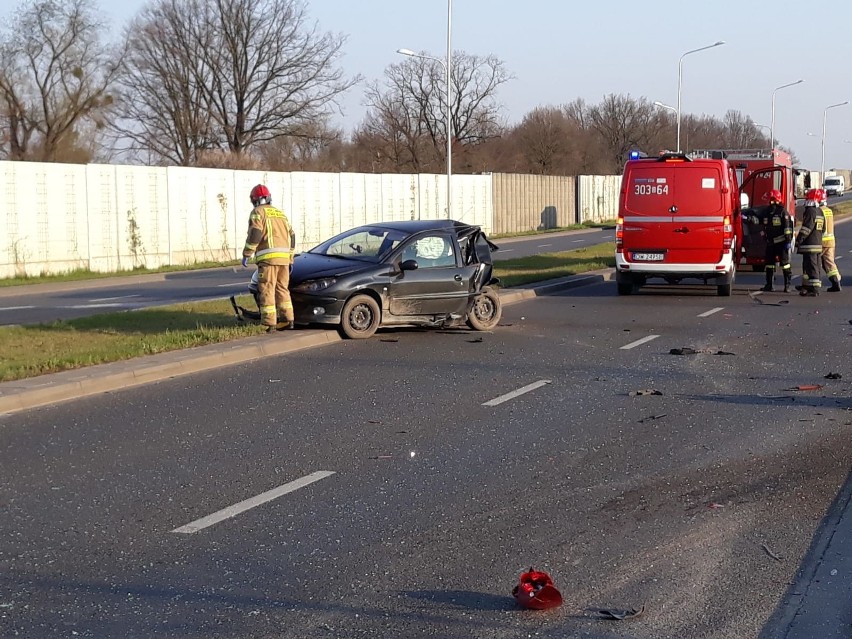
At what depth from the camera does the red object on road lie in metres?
5.02

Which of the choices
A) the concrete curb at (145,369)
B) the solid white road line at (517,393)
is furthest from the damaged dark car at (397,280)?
the solid white road line at (517,393)

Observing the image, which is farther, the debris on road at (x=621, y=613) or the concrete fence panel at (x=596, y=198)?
the concrete fence panel at (x=596, y=198)

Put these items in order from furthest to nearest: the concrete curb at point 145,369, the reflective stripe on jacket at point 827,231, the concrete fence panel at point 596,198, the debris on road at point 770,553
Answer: the concrete fence panel at point 596,198 < the reflective stripe on jacket at point 827,231 < the concrete curb at point 145,369 < the debris on road at point 770,553

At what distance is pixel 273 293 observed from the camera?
1414cm

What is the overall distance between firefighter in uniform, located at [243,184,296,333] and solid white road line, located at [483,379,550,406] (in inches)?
161

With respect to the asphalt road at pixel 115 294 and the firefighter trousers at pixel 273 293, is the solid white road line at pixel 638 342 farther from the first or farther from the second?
the asphalt road at pixel 115 294

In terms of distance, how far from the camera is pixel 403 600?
516cm

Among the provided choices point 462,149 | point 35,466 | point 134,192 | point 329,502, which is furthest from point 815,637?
point 462,149

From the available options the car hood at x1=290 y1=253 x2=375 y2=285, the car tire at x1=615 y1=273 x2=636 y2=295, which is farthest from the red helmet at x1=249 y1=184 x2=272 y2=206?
the car tire at x1=615 y1=273 x2=636 y2=295

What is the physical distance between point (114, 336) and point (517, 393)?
5.77 m

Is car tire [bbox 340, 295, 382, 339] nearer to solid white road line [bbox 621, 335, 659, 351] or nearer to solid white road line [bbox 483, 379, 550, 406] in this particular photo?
solid white road line [bbox 621, 335, 659, 351]

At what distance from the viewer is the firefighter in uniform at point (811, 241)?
827 inches

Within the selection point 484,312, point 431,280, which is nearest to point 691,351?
point 484,312

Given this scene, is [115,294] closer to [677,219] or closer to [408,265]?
[408,265]
